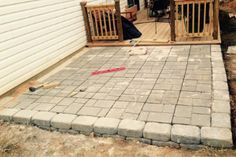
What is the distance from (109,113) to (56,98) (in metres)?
1.08

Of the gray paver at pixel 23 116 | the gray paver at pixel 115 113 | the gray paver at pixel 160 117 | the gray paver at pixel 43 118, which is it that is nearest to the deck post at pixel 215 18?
the gray paver at pixel 160 117

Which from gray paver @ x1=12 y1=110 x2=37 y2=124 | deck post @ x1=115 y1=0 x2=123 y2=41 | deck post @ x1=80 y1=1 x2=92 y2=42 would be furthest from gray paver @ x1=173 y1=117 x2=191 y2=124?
deck post @ x1=80 y1=1 x2=92 y2=42

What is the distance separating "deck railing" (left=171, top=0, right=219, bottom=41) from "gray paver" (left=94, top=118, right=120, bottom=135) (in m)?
3.53

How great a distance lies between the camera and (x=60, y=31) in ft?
20.2

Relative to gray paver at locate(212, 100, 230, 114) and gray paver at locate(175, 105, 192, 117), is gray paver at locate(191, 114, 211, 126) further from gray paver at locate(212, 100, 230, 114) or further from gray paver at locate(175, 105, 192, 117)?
gray paver at locate(212, 100, 230, 114)

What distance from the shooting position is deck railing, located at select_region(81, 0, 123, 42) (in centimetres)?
666

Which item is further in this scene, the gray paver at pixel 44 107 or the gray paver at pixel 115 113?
the gray paver at pixel 44 107

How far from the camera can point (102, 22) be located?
7.15m

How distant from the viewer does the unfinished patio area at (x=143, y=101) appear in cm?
309

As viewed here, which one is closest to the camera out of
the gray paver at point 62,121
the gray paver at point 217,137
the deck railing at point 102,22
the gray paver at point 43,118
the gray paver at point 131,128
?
the gray paver at point 217,137

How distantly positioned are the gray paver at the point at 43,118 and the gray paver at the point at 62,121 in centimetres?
7

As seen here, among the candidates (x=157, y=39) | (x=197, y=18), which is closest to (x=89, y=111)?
(x=157, y=39)

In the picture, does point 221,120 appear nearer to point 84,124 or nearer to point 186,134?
point 186,134

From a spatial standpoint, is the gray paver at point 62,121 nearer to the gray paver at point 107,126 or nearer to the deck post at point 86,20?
the gray paver at point 107,126
